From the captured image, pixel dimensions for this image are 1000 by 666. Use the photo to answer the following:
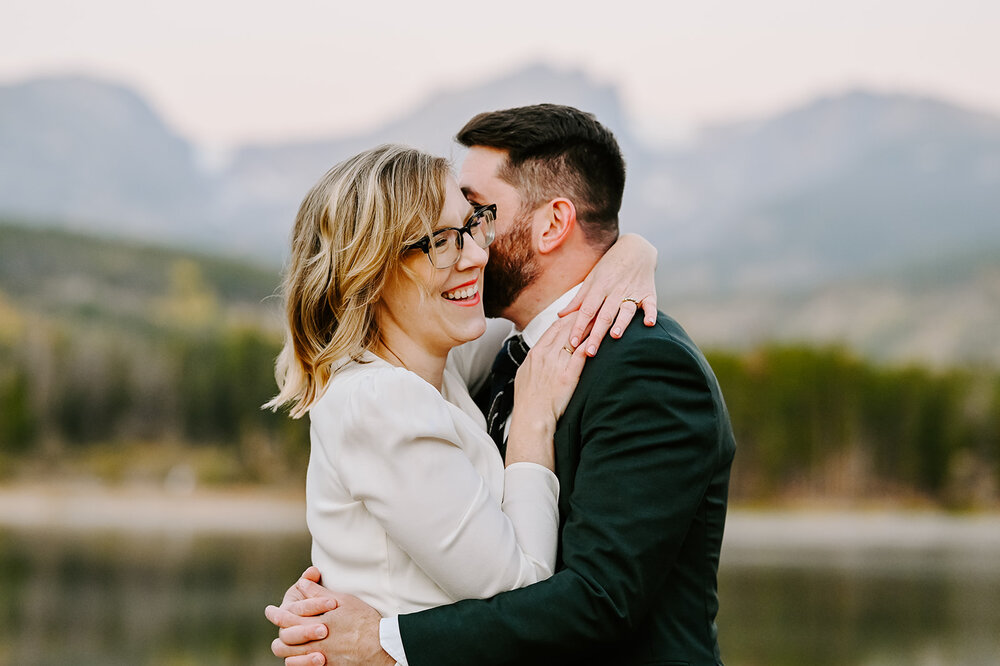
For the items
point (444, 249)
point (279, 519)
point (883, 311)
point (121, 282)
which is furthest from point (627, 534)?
point (883, 311)

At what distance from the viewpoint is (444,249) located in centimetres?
270

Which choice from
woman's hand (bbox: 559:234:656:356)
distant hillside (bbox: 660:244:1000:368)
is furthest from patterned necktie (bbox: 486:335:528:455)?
distant hillside (bbox: 660:244:1000:368)

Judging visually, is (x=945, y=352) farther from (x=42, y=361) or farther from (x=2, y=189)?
(x=2, y=189)

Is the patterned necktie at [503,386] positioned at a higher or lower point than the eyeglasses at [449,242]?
lower

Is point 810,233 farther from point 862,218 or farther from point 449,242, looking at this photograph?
point 449,242

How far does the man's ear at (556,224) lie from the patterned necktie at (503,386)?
25 centimetres

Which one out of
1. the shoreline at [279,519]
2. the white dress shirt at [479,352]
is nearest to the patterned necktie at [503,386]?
the white dress shirt at [479,352]

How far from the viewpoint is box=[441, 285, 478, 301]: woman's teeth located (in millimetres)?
2745

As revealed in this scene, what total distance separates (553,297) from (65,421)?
47527mm

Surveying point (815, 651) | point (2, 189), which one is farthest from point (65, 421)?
point (2, 189)

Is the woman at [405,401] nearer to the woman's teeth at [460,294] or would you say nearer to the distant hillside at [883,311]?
the woman's teeth at [460,294]

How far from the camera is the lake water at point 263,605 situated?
53.6 feet

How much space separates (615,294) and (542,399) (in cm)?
32

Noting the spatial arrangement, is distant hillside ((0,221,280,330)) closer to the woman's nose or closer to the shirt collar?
the shirt collar
